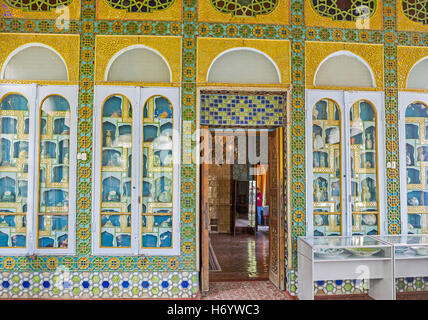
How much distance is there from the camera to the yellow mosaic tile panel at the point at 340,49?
15.7 feet

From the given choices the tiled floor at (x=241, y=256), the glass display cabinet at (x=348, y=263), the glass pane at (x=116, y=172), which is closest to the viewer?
the glass display cabinet at (x=348, y=263)

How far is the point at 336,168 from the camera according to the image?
15.8 feet

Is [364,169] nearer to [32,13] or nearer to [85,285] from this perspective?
[85,285]

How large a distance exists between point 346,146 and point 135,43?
3.06m

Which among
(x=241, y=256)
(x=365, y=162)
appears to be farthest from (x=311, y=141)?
(x=241, y=256)

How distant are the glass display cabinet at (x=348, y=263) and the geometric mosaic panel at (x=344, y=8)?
2.95 m

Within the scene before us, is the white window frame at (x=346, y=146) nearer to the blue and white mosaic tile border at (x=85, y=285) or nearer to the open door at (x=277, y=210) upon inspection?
the open door at (x=277, y=210)

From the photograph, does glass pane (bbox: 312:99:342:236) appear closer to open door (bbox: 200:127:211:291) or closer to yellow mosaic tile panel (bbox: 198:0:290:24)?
yellow mosaic tile panel (bbox: 198:0:290:24)

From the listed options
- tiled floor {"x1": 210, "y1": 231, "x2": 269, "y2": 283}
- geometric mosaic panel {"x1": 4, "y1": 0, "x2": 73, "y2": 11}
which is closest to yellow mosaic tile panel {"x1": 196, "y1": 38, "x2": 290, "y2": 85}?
geometric mosaic panel {"x1": 4, "y1": 0, "x2": 73, "y2": 11}

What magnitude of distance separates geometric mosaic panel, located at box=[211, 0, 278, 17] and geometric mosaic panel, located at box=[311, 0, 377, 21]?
60 cm

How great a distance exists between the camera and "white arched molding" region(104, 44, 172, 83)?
470 cm

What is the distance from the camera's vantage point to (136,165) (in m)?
4.59

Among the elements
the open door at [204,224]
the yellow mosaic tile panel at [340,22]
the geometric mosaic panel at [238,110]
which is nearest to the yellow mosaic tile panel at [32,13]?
the geometric mosaic panel at [238,110]

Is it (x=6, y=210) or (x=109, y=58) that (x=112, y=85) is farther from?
(x=6, y=210)
